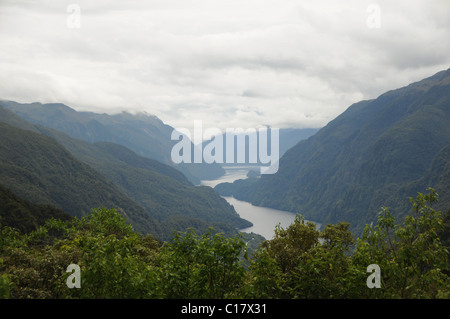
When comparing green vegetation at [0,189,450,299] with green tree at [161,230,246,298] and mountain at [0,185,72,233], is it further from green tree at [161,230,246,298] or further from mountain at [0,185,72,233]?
mountain at [0,185,72,233]

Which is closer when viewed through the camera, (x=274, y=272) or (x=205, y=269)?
(x=205, y=269)

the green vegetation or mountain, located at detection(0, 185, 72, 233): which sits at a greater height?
mountain, located at detection(0, 185, 72, 233)

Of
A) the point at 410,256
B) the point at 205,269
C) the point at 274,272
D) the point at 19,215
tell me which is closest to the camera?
the point at 410,256

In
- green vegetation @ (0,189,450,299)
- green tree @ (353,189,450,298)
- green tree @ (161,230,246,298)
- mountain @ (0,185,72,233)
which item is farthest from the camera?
mountain @ (0,185,72,233)

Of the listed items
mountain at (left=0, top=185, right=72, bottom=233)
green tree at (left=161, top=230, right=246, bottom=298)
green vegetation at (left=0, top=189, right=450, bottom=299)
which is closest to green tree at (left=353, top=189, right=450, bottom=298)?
green vegetation at (left=0, top=189, right=450, bottom=299)

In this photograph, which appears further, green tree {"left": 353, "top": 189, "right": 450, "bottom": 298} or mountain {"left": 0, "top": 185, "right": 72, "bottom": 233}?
mountain {"left": 0, "top": 185, "right": 72, "bottom": 233}

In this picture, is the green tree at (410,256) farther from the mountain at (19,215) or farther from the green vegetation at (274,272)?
the mountain at (19,215)

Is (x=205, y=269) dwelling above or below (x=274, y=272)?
above

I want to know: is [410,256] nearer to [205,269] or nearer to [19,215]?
[205,269]

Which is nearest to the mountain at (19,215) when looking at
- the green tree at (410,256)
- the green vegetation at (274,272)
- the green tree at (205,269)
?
the green vegetation at (274,272)

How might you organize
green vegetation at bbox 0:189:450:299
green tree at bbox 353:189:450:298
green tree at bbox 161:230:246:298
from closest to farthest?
green tree at bbox 353:189:450:298, green vegetation at bbox 0:189:450:299, green tree at bbox 161:230:246:298

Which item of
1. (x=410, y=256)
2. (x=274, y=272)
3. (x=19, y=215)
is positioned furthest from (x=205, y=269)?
(x=19, y=215)

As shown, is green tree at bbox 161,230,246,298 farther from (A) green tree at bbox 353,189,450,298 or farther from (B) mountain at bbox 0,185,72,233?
(B) mountain at bbox 0,185,72,233
